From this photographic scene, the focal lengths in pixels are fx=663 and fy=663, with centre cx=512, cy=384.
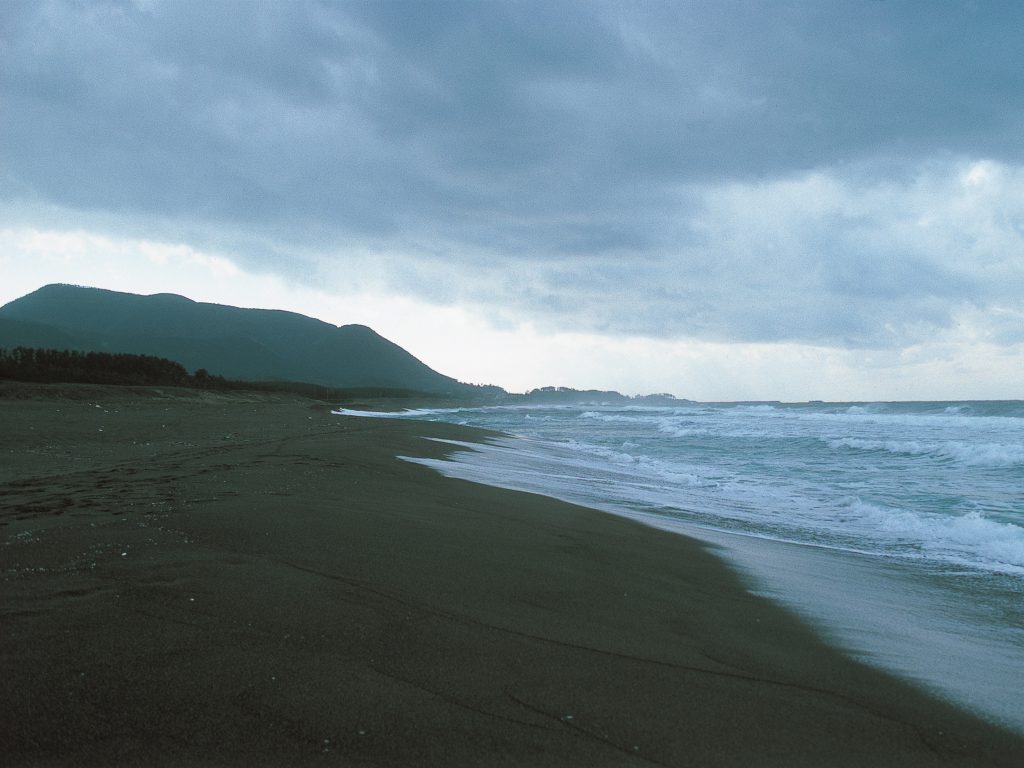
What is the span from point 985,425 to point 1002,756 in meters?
40.2

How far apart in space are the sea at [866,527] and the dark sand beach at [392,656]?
0.59m

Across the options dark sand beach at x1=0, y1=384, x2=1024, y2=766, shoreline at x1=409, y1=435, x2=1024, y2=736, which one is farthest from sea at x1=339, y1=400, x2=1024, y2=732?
dark sand beach at x1=0, y1=384, x2=1024, y2=766

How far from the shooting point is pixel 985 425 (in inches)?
1398

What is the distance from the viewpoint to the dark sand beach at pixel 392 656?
2270 millimetres

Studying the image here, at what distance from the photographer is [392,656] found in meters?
2.89

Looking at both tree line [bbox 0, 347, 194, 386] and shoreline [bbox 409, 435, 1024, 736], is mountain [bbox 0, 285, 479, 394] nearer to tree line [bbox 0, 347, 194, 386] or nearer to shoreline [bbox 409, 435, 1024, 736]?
tree line [bbox 0, 347, 194, 386]

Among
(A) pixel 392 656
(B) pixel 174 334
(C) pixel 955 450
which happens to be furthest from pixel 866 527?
(B) pixel 174 334

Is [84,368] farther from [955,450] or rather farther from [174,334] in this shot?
[174,334]

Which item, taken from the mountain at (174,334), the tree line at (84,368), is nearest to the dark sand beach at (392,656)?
the tree line at (84,368)

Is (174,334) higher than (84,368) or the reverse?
higher

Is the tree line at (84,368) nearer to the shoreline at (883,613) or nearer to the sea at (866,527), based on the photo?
the sea at (866,527)

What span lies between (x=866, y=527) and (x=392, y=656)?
889 cm

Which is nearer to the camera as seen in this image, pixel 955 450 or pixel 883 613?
pixel 883 613

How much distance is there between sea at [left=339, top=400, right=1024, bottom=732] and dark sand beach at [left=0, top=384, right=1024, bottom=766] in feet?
1.94
